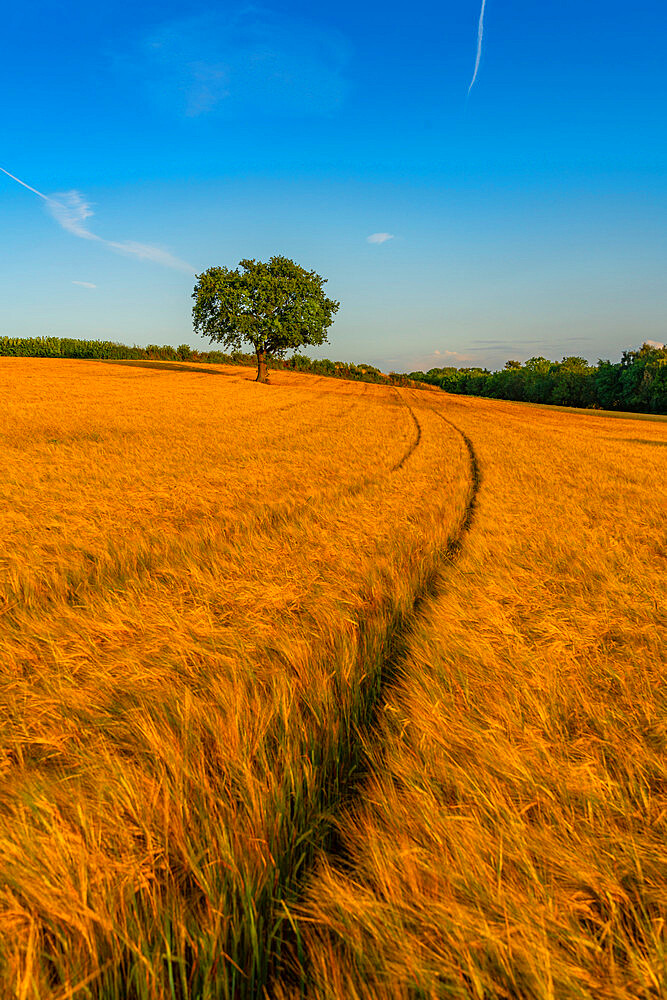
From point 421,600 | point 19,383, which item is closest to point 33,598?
point 421,600

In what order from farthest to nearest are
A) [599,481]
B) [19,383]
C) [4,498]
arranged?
1. [19,383]
2. [599,481]
3. [4,498]

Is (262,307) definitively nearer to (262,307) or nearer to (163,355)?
(262,307)

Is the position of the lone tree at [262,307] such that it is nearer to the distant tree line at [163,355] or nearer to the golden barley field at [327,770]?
the distant tree line at [163,355]

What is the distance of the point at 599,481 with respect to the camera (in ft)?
27.5

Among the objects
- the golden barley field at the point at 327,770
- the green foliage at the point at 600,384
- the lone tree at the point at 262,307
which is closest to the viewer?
the golden barley field at the point at 327,770

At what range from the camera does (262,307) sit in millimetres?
40312

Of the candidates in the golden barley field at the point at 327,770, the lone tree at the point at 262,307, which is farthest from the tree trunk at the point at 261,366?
the golden barley field at the point at 327,770

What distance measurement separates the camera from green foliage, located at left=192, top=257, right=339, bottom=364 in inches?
1556

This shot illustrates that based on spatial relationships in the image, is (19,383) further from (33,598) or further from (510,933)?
(510,933)

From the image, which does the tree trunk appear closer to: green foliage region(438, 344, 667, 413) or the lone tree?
the lone tree

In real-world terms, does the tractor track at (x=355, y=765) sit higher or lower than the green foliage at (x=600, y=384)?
lower

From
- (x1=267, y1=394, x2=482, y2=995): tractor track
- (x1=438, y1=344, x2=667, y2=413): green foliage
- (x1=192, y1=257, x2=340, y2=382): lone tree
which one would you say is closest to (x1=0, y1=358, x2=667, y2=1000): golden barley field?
(x1=267, y1=394, x2=482, y2=995): tractor track

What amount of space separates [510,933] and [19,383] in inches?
1276

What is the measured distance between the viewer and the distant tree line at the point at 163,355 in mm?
66250
